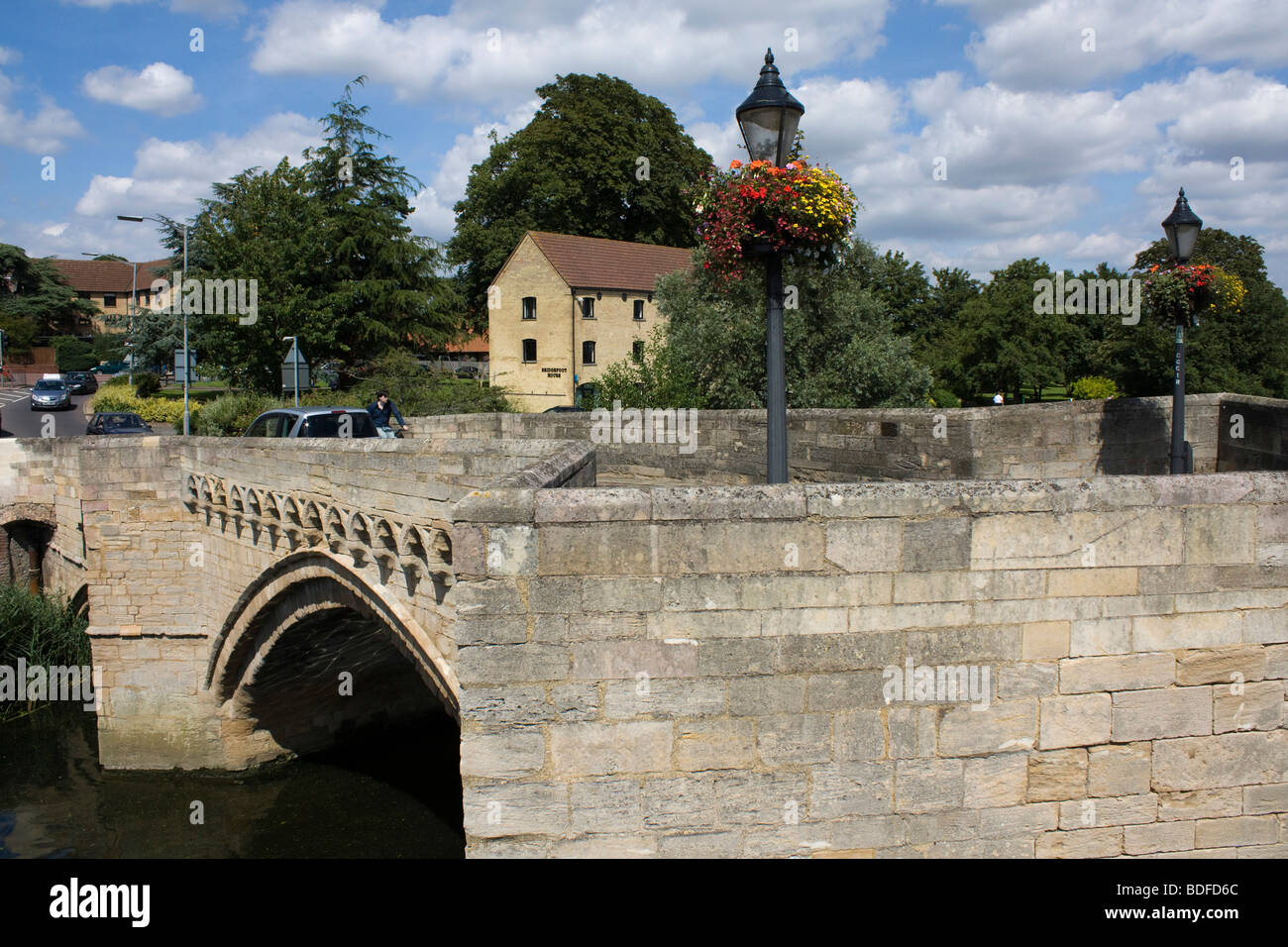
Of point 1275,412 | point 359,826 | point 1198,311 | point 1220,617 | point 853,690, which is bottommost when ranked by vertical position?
point 359,826

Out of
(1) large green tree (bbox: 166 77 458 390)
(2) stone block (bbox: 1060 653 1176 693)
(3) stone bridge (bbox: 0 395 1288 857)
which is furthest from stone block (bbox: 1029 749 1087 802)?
(1) large green tree (bbox: 166 77 458 390)

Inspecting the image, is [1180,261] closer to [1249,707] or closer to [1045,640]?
[1249,707]

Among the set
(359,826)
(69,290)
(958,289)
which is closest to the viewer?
(359,826)

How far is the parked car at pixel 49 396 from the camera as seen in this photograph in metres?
38.8

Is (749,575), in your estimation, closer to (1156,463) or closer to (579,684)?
(579,684)

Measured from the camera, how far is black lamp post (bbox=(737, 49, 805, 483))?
5.25 m

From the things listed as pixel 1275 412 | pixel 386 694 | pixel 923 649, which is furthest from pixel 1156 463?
pixel 386 694

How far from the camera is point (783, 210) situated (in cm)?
550

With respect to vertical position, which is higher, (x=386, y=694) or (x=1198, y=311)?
(x=1198, y=311)

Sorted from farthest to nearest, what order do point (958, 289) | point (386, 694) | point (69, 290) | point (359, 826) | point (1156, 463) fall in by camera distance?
point (69, 290) < point (958, 289) < point (386, 694) < point (359, 826) < point (1156, 463)

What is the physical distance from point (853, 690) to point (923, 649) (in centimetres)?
38

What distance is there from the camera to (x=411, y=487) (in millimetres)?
8102

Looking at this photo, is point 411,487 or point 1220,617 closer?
point 1220,617

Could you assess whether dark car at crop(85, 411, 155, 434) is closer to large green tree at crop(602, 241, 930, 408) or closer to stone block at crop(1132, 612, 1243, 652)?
large green tree at crop(602, 241, 930, 408)
